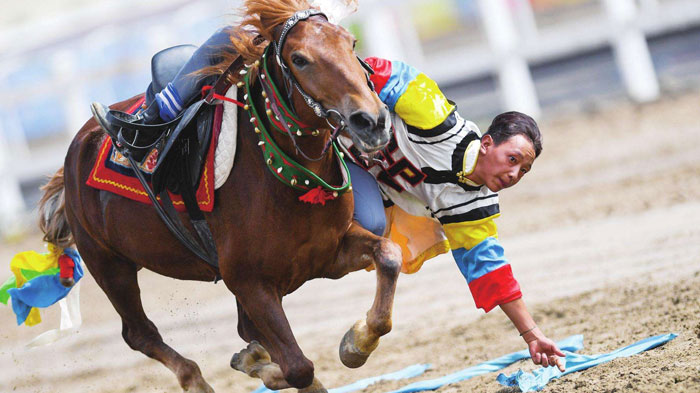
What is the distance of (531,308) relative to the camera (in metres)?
5.45

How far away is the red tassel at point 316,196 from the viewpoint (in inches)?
121

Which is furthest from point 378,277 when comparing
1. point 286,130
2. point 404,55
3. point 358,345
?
point 404,55

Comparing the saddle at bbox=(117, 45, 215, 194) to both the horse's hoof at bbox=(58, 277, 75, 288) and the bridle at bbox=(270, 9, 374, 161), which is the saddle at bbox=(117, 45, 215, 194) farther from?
the horse's hoof at bbox=(58, 277, 75, 288)

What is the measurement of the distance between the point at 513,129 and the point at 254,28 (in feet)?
3.58

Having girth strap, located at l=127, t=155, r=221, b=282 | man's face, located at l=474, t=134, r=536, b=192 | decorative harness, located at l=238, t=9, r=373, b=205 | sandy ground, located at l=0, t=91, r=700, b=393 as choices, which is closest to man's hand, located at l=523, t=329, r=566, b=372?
sandy ground, located at l=0, t=91, r=700, b=393

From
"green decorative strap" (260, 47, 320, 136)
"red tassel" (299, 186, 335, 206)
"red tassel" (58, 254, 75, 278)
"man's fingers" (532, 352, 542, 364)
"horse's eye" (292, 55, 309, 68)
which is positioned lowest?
"man's fingers" (532, 352, 542, 364)

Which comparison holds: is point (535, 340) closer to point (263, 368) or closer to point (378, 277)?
point (378, 277)

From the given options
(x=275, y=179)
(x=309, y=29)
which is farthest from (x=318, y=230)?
(x=309, y=29)

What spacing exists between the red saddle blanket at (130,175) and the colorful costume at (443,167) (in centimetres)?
60

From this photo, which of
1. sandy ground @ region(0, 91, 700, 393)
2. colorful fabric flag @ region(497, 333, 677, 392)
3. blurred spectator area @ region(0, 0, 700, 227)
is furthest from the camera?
blurred spectator area @ region(0, 0, 700, 227)

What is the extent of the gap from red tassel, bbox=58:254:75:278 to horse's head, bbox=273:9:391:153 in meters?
2.15

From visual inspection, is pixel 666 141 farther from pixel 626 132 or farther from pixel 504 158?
pixel 504 158

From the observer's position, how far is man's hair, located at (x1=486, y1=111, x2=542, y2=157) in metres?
3.54

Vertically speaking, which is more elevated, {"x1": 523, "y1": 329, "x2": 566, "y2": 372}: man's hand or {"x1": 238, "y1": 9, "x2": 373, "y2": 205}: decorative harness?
{"x1": 238, "y1": 9, "x2": 373, "y2": 205}: decorative harness
